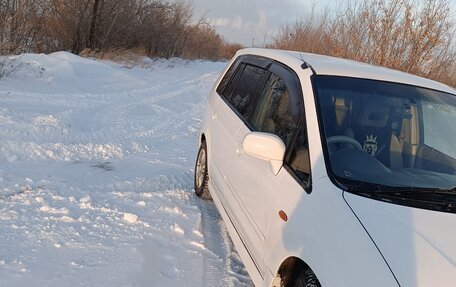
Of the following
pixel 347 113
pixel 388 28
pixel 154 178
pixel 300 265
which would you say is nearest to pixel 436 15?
pixel 388 28

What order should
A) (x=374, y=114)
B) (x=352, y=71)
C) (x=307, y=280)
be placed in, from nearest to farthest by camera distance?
(x=307, y=280), (x=374, y=114), (x=352, y=71)

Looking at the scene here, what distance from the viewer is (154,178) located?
5863mm

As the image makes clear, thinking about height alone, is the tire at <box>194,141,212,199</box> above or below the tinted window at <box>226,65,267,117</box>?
below

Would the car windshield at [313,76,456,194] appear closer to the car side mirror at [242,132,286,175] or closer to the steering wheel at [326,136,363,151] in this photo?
the steering wheel at [326,136,363,151]

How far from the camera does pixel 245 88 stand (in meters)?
4.62

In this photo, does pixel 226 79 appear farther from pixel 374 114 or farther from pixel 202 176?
pixel 374 114

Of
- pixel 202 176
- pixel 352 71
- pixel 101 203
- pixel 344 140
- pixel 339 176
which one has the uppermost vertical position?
pixel 352 71

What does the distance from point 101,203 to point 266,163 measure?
225 cm

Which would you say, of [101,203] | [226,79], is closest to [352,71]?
[226,79]

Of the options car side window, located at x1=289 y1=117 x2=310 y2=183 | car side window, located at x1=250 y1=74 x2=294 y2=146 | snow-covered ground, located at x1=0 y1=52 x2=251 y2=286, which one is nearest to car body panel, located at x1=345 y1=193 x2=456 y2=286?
car side window, located at x1=289 y1=117 x2=310 y2=183

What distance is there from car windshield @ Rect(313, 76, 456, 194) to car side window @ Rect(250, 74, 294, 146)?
0.31m

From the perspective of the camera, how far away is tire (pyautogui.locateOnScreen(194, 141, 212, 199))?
5.31m

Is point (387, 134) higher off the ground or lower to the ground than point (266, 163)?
higher

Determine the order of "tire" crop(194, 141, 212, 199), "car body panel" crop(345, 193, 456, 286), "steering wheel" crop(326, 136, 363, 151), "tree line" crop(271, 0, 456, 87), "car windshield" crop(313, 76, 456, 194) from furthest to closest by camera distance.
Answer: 1. "tree line" crop(271, 0, 456, 87)
2. "tire" crop(194, 141, 212, 199)
3. "steering wheel" crop(326, 136, 363, 151)
4. "car windshield" crop(313, 76, 456, 194)
5. "car body panel" crop(345, 193, 456, 286)
